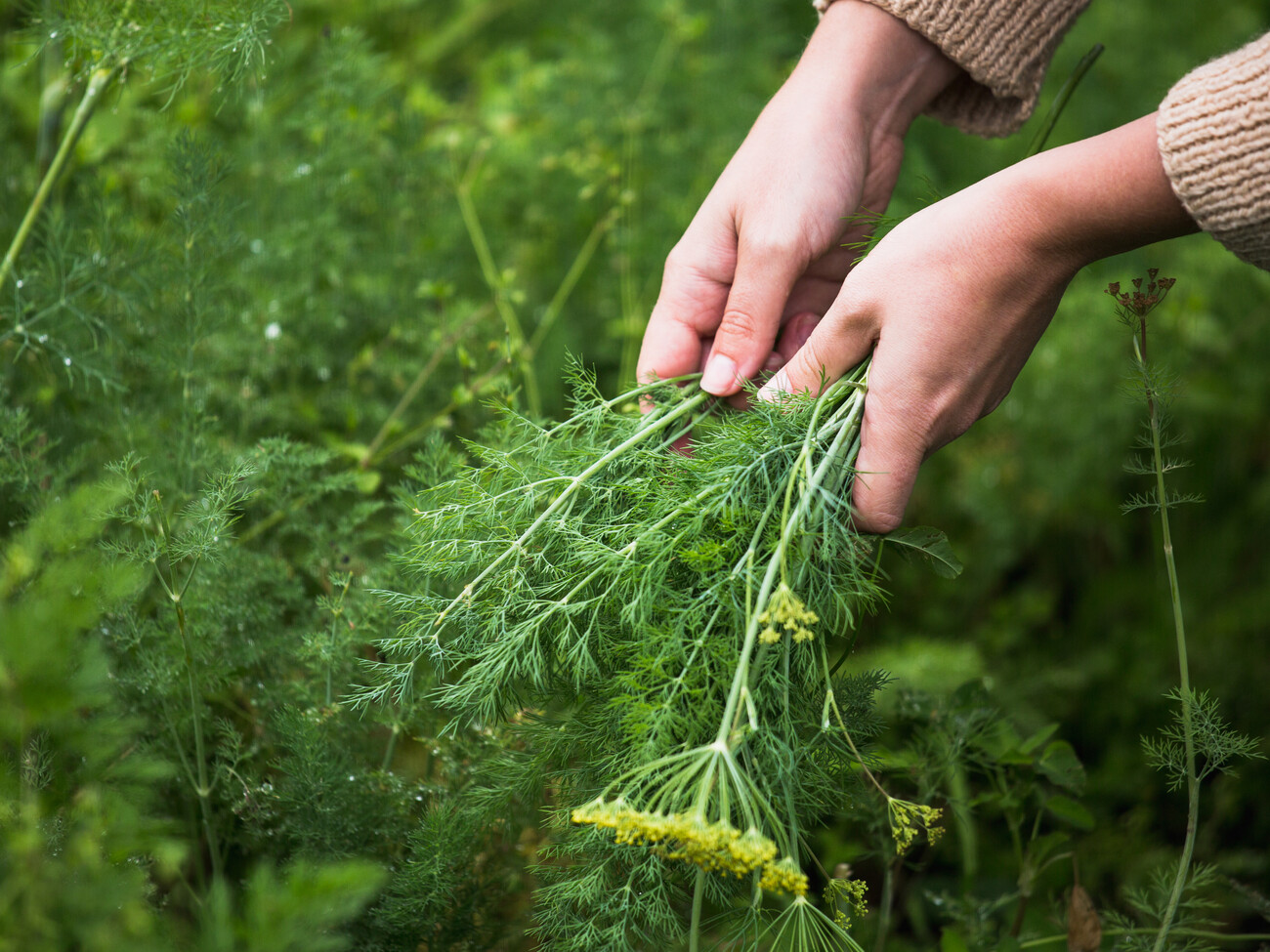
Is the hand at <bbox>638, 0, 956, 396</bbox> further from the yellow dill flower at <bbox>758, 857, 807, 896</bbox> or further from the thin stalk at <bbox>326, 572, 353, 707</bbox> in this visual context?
the yellow dill flower at <bbox>758, 857, 807, 896</bbox>

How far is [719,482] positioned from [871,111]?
781 mm

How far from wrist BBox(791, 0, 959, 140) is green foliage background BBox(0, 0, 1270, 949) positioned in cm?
19

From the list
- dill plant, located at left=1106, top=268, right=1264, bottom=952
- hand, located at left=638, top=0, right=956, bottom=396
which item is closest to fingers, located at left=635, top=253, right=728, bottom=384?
hand, located at left=638, top=0, right=956, bottom=396

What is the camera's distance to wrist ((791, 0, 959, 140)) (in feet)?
4.66

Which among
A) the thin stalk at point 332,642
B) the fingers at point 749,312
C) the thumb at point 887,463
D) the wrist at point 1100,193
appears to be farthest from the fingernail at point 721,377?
the thin stalk at point 332,642

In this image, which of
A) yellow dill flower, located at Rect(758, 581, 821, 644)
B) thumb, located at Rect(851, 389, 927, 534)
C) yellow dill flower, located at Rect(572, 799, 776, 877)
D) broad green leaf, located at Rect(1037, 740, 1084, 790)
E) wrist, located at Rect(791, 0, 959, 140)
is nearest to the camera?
yellow dill flower, located at Rect(572, 799, 776, 877)

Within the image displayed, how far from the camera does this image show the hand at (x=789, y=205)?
1351mm

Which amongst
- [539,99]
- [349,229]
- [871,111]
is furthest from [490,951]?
[539,99]

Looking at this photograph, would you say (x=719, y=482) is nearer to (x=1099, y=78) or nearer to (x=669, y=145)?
(x=669, y=145)

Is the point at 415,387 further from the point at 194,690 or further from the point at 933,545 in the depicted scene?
the point at 933,545

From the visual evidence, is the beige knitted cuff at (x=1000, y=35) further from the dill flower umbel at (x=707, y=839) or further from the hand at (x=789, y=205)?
the dill flower umbel at (x=707, y=839)

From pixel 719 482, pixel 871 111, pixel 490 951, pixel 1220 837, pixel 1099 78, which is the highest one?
pixel 871 111

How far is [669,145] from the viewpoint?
2598mm

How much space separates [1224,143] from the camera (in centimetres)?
99
